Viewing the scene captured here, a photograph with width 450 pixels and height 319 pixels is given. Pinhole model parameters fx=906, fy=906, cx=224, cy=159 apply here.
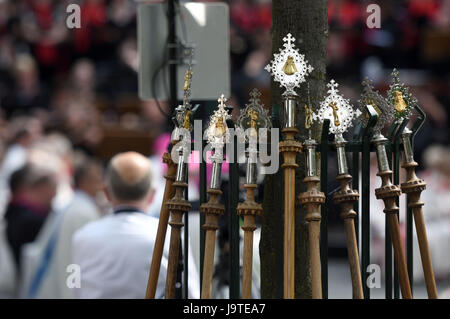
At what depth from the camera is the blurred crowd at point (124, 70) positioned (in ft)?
35.0

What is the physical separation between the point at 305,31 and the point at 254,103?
538 mm

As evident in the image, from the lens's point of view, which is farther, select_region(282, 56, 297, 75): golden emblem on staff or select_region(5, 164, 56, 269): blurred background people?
select_region(5, 164, 56, 269): blurred background people

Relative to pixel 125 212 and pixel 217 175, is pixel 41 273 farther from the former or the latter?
pixel 217 175

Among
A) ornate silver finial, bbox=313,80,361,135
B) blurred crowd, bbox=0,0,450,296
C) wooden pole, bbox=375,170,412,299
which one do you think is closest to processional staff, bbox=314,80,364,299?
ornate silver finial, bbox=313,80,361,135

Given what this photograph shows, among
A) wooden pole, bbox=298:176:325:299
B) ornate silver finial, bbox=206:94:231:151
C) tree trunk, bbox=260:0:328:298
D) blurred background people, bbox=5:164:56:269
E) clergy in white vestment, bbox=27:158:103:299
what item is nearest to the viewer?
wooden pole, bbox=298:176:325:299

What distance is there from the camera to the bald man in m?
4.30

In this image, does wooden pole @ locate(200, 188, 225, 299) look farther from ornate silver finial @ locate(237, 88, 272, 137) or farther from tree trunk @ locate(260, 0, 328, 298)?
tree trunk @ locate(260, 0, 328, 298)

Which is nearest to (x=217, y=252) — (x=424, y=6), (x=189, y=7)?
(x=189, y=7)

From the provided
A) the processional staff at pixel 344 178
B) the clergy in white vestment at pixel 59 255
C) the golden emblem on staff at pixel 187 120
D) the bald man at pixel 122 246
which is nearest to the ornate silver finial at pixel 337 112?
the processional staff at pixel 344 178

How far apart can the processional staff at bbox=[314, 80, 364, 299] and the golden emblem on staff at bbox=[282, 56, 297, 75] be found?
144 millimetres

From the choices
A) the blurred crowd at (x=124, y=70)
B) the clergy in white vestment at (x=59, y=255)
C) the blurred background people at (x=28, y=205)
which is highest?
the blurred crowd at (x=124, y=70)

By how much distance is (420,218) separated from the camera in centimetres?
330

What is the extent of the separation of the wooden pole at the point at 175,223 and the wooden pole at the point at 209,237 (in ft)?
0.30

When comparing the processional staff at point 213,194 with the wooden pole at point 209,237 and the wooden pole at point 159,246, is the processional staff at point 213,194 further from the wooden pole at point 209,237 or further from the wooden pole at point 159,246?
the wooden pole at point 159,246
